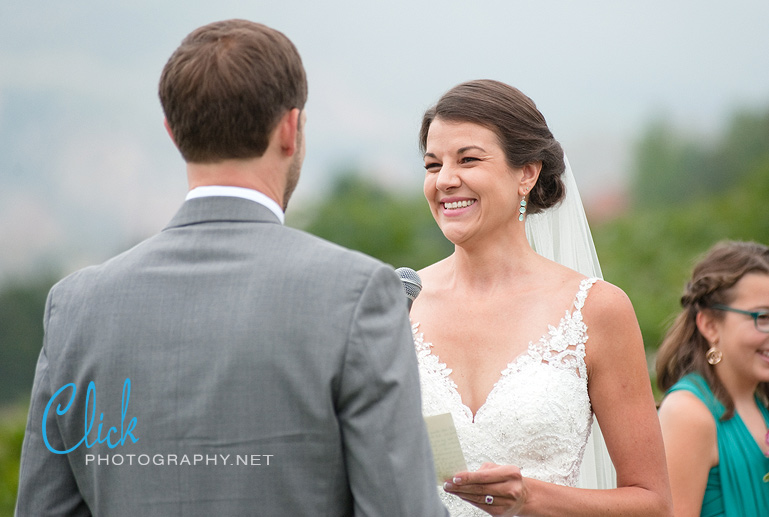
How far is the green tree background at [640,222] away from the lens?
12.0 m

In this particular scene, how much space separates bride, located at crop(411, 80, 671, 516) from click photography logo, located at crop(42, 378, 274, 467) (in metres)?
1.29

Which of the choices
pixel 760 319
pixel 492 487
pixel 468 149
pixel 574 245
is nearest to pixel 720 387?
pixel 760 319

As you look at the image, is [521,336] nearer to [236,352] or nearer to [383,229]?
[236,352]

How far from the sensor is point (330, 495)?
5.69 ft

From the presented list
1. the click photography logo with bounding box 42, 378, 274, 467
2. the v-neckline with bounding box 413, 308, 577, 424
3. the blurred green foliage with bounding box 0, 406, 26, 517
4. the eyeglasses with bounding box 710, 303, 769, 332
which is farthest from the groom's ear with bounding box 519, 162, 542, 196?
the blurred green foliage with bounding box 0, 406, 26, 517

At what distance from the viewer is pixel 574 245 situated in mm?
3637

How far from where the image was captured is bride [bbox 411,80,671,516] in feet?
9.57

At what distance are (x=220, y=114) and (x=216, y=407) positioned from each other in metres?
0.64

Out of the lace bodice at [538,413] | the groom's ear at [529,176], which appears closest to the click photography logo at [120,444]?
the lace bodice at [538,413]

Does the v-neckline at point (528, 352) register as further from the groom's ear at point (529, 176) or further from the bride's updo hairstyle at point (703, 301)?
the bride's updo hairstyle at point (703, 301)

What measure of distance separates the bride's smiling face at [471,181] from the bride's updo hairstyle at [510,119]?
37mm

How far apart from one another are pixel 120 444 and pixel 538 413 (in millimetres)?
1687

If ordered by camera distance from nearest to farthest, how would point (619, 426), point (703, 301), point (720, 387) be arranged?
point (619, 426) → point (720, 387) → point (703, 301)

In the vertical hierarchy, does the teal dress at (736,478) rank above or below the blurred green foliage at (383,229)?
below
